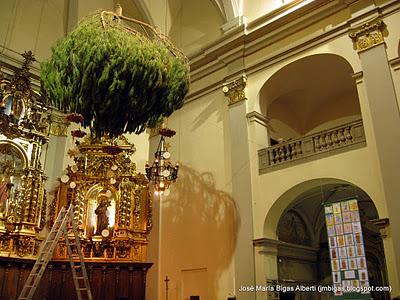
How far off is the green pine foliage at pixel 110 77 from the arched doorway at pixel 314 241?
182 inches

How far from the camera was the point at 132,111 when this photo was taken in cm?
717

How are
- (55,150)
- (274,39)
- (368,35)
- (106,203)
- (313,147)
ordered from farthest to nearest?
(55,150) < (106,203) < (274,39) < (313,147) < (368,35)

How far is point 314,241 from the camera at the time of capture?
11.5 metres

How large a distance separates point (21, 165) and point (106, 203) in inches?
89.1

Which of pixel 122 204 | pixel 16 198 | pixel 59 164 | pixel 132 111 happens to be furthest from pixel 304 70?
pixel 16 198

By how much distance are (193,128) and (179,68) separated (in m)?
3.92

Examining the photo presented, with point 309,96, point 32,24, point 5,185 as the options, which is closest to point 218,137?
point 309,96

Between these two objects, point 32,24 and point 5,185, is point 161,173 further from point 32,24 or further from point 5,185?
point 32,24

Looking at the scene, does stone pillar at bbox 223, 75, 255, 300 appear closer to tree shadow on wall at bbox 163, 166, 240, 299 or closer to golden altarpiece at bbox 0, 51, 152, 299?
tree shadow on wall at bbox 163, 166, 240, 299

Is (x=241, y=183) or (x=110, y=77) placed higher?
(x=110, y=77)

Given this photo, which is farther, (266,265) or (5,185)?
(5,185)

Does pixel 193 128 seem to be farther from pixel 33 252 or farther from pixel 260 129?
pixel 33 252

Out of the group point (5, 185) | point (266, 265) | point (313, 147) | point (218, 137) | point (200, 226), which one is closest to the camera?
point (313, 147)

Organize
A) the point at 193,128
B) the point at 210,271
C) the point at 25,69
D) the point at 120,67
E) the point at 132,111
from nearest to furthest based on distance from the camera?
the point at 120,67, the point at 132,111, the point at 210,271, the point at 25,69, the point at 193,128
